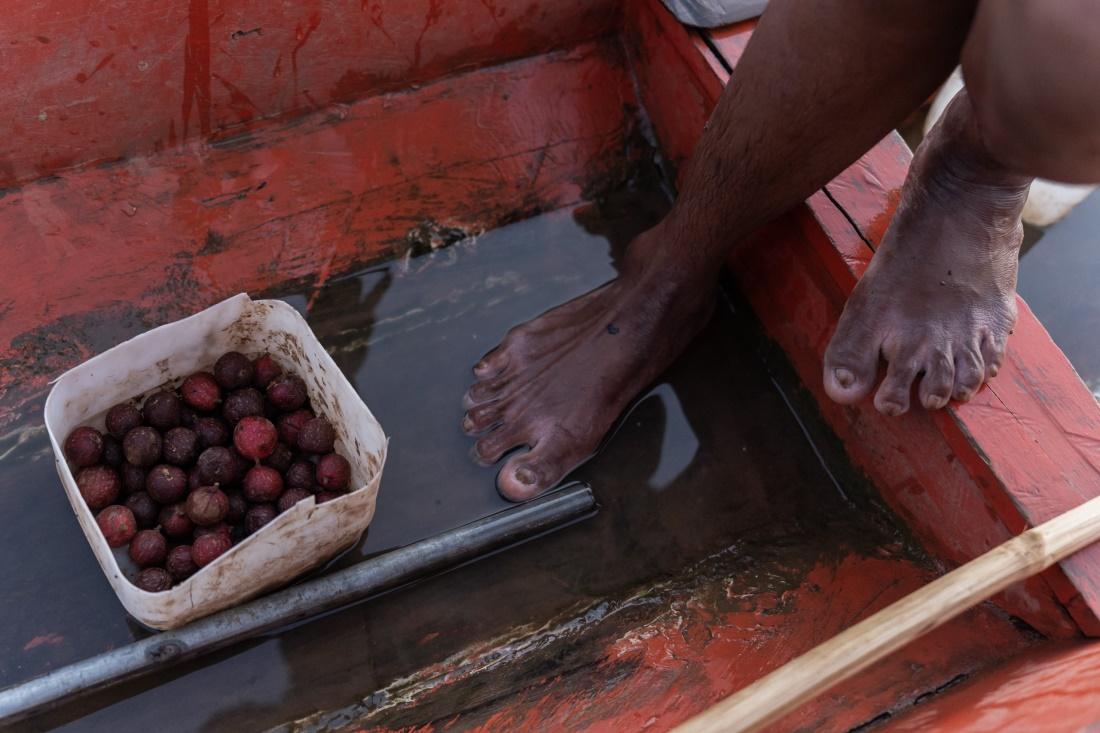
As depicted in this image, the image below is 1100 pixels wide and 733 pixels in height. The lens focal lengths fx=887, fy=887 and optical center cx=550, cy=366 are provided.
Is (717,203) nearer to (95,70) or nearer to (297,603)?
(297,603)

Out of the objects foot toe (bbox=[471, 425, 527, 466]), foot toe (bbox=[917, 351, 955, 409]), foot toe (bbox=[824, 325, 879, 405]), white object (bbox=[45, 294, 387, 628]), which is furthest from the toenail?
white object (bbox=[45, 294, 387, 628])

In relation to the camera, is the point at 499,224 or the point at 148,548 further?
the point at 499,224

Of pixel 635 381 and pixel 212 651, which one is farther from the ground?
pixel 212 651

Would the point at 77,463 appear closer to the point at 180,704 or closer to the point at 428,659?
the point at 180,704

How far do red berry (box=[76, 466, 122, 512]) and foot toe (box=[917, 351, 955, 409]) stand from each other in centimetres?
156

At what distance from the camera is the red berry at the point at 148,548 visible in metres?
1.67

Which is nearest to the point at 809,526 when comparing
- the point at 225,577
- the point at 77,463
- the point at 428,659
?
the point at 428,659

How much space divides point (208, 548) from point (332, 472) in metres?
0.27

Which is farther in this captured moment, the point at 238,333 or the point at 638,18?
the point at 638,18

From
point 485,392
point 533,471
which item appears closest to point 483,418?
point 485,392

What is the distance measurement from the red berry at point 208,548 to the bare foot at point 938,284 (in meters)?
1.21

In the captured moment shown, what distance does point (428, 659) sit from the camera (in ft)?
5.83

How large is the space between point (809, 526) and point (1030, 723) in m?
0.80

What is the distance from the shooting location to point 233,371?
6.09ft
